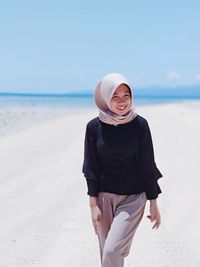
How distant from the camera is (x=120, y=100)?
3441 millimetres

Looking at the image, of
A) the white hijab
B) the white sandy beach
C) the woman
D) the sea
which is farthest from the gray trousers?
the sea

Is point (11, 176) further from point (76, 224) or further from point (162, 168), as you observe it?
point (76, 224)

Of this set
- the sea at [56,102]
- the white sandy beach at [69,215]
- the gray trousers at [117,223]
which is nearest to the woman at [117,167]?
the gray trousers at [117,223]

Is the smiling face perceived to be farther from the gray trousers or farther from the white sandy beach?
the white sandy beach

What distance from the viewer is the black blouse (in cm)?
350

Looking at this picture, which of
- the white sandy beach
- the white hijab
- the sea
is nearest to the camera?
the white hijab

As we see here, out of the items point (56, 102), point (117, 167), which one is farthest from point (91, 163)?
point (56, 102)

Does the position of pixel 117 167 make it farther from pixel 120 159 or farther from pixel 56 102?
pixel 56 102

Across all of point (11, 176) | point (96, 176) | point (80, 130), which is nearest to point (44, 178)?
point (11, 176)

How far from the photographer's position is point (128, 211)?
11.7ft

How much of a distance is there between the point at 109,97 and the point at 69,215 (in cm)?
339

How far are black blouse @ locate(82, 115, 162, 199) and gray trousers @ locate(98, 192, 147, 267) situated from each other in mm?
55

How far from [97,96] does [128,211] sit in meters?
0.80

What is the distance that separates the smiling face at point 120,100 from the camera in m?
3.43
